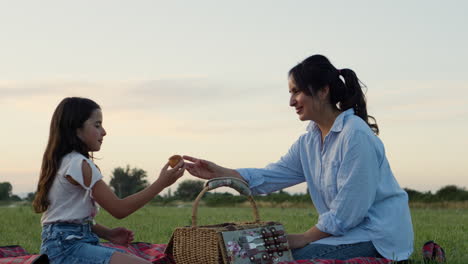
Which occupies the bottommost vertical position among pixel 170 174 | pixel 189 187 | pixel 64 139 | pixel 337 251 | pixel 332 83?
pixel 189 187

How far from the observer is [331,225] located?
446 cm

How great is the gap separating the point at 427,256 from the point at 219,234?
2090 millimetres

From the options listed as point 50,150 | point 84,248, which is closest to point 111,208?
point 84,248

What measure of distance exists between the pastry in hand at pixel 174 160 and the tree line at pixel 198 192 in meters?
22.5

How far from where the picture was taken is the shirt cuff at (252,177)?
533cm

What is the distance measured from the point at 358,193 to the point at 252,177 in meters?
1.28

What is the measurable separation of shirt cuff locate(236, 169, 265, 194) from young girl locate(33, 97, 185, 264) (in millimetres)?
889

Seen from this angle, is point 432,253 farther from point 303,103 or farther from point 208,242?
point 208,242

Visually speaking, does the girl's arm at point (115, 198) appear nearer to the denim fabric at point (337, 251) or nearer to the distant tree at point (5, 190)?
the denim fabric at point (337, 251)

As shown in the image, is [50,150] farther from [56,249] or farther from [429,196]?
[429,196]

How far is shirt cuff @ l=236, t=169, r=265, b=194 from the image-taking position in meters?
5.33

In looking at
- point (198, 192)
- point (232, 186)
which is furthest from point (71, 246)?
point (198, 192)

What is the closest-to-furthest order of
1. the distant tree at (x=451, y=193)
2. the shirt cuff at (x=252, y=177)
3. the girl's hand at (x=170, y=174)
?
the girl's hand at (x=170, y=174)
the shirt cuff at (x=252, y=177)
the distant tree at (x=451, y=193)

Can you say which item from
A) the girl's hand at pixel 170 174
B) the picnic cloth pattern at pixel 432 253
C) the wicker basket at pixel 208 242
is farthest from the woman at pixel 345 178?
the girl's hand at pixel 170 174
